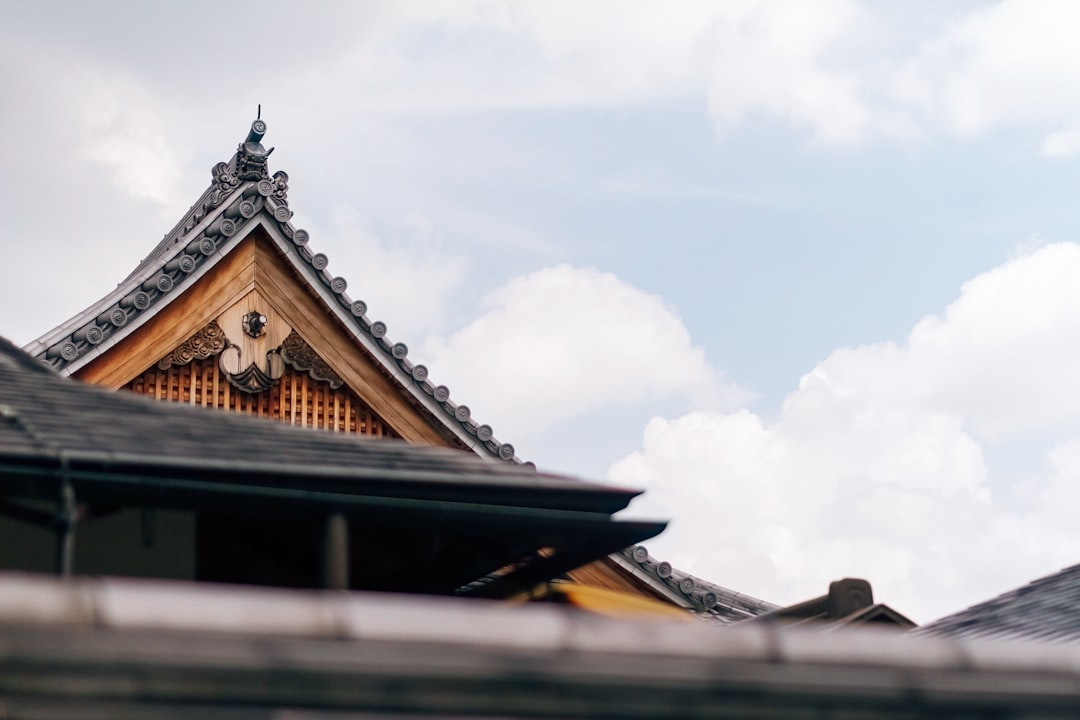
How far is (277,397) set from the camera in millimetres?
15242

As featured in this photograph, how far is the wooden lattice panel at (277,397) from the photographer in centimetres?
1488

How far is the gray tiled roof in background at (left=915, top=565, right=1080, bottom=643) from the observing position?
1018 cm

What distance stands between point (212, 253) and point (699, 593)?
21.9ft

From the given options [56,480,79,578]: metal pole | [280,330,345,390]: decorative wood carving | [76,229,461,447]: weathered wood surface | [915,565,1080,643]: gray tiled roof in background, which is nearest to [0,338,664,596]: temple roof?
[56,480,79,578]: metal pole

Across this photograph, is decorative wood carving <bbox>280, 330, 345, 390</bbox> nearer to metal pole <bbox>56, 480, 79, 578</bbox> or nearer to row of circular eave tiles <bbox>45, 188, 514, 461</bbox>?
row of circular eave tiles <bbox>45, 188, 514, 461</bbox>

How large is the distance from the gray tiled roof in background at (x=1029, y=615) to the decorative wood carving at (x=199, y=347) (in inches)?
302

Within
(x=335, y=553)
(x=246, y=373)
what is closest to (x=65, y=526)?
(x=335, y=553)

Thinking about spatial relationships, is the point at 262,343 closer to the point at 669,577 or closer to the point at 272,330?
the point at 272,330

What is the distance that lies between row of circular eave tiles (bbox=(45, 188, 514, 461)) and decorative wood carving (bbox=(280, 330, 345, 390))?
59 cm

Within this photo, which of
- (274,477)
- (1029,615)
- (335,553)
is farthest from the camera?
(1029,615)

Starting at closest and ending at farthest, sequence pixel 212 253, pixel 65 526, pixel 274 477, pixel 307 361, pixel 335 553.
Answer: pixel 65 526
pixel 335 553
pixel 274 477
pixel 212 253
pixel 307 361

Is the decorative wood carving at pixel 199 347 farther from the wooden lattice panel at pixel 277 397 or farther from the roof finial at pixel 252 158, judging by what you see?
the roof finial at pixel 252 158

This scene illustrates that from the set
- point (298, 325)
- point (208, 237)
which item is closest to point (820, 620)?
point (298, 325)

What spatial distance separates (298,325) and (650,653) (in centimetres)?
1123
